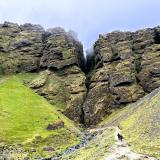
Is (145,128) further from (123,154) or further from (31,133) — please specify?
(31,133)

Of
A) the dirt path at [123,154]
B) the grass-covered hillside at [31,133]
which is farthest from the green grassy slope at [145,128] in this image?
the grass-covered hillside at [31,133]

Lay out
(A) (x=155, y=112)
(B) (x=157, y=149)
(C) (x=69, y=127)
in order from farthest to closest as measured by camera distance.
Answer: (C) (x=69, y=127) < (A) (x=155, y=112) < (B) (x=157, y=149)

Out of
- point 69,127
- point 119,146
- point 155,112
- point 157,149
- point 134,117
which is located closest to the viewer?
point 157,149

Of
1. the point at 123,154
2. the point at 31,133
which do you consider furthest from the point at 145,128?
the point at 31,133

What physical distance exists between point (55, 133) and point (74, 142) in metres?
10.2

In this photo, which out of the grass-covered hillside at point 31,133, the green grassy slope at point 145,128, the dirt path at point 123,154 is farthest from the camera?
the grass-covered hillside at point 31,133

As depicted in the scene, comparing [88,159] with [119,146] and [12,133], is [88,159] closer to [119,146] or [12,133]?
[119,146]

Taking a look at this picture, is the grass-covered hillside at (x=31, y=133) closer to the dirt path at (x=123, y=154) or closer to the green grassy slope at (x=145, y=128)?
the green grassy slope at (x=145, y=128)

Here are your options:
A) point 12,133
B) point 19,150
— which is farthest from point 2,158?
point 12,133

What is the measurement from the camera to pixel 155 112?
497 feet

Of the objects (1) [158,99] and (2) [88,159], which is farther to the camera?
(1) [158,99]

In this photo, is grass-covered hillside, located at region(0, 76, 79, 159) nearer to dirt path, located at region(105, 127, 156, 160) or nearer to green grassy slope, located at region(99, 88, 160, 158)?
green grassy slope, located at region(99, 88, 160, 158)

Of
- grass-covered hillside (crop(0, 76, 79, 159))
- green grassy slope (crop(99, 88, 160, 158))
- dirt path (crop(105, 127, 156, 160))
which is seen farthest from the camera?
grass-covered hillside (crop(0, 76, 79, 159))

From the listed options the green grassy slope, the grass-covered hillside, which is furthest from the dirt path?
the grass-covered hillside
